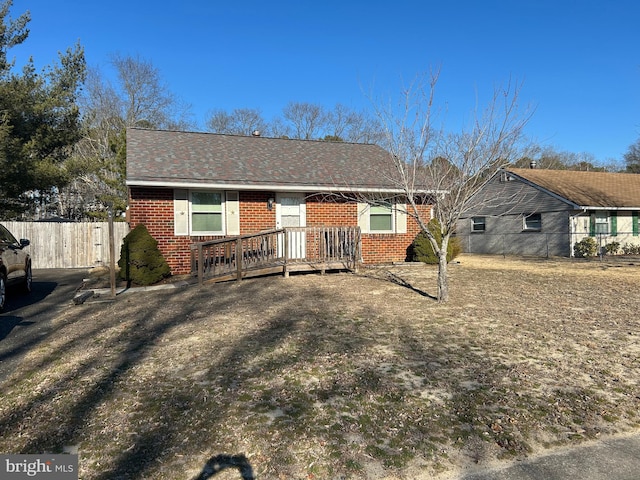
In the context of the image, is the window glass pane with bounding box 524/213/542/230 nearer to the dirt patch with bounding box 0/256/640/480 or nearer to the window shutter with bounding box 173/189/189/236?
the dirt patch with bounding box 0/256/640/480

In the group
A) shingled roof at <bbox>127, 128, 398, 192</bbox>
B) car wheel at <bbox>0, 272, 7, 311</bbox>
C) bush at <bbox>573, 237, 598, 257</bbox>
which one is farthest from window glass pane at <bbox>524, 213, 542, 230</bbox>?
car wheel at <bbox>0, 272, 7, 311</bbox>

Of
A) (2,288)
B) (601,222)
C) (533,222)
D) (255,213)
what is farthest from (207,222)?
(601,222)

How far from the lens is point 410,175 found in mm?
8398

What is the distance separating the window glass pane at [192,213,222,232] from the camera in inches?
451

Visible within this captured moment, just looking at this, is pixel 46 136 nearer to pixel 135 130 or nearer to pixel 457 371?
pixel 135 130

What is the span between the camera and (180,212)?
11.2 meters

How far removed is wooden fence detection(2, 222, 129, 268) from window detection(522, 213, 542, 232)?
18690 millimetres

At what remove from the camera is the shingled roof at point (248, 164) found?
36.2 ft

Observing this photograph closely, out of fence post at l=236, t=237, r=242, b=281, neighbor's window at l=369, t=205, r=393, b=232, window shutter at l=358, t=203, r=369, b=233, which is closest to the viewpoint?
fence post at l=236, t=237, r=242, b=281

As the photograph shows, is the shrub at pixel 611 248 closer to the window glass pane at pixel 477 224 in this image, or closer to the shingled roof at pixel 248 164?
the window glass pane at pixel 477 224

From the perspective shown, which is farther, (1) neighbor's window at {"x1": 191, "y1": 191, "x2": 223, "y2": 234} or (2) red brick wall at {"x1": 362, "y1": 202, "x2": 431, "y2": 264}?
(2) red brick wall at {"x1": 362, "y1": 202, "x2": 431, "y2": 264}

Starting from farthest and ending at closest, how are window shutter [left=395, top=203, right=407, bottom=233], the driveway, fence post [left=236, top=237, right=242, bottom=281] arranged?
window shutter [left=395, top=203, right=407, bottom=233] → fence post [left=236, top=237, right=242, bottom=281] → the driveway

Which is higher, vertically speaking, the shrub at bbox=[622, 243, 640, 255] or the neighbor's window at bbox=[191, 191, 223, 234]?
the neighbor's window at bbox=[191, 191, 223, 234]

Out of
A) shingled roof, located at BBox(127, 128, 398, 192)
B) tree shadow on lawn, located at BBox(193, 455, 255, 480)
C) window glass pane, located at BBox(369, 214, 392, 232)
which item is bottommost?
tree shadow on lawn, located at BBox(193, 455, 255, 480)
